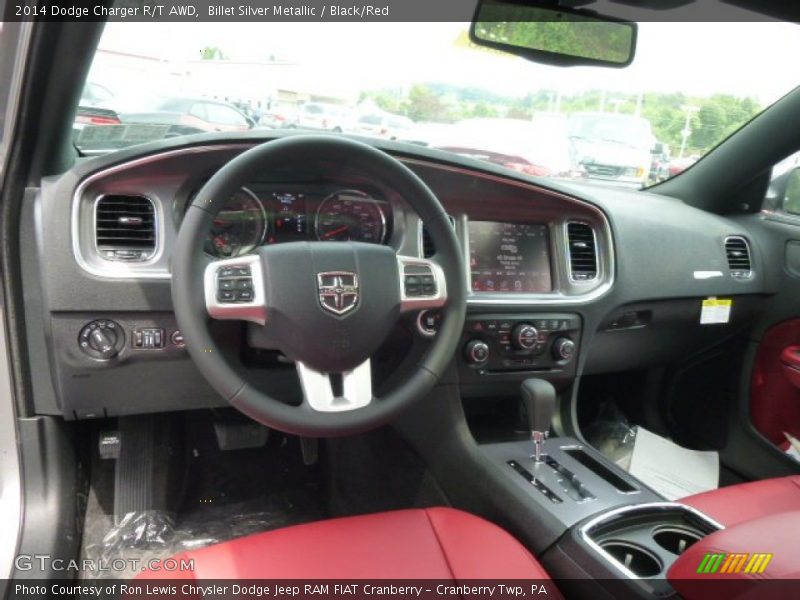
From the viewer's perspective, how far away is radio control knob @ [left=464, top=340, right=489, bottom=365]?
2.13 m

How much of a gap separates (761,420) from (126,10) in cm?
278

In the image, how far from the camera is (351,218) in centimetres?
194

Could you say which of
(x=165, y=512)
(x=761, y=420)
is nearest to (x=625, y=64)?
(x=761, y=420)

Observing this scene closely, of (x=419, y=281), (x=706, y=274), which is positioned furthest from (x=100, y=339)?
(x=706, y=274)

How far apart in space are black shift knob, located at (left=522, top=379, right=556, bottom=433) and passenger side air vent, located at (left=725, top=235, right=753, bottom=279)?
122 centimetres

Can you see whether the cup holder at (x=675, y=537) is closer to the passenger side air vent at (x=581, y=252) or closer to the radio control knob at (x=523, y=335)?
the radio control knob at (x=523, y=335)

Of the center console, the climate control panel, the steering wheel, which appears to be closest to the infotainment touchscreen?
the climate control panel

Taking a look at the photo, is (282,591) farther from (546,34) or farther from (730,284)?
(730,284)

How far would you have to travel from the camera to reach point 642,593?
1403 mm

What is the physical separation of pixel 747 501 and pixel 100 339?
179cm

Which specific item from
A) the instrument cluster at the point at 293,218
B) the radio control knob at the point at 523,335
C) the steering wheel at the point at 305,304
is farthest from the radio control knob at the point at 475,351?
the steering wheel at the point at 305,304

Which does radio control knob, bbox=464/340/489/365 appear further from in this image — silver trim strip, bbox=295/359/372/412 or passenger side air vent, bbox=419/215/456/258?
silver trim strip, bbox=295/359/372/412

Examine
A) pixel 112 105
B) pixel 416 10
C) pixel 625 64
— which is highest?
pixel 416 10

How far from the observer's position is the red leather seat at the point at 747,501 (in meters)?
1.79
